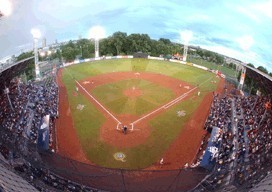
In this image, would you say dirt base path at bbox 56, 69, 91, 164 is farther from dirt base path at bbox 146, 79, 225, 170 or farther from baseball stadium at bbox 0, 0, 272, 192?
dirt base path at bbox 146, 79, 225, 170

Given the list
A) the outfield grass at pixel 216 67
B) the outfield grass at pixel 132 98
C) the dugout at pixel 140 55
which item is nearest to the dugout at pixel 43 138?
the outfield grass at pixel 132 98

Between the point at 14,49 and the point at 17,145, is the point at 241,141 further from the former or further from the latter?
the point at 14,49

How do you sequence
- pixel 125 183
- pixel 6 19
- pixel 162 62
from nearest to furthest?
pixel 125 183 → pixel 162 62 → pixel 6 19

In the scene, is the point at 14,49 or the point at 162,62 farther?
the point at 14,49

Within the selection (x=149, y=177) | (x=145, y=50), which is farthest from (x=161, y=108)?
(x=145, y=50)

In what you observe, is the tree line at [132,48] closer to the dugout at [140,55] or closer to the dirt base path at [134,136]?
the dugout at [140,55]

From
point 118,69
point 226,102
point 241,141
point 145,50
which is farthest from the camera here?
point 145,50
